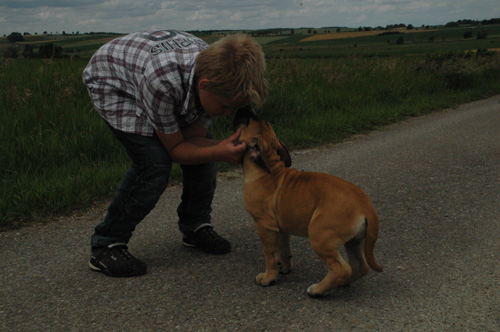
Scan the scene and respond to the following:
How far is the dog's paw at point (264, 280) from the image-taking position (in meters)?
3.03

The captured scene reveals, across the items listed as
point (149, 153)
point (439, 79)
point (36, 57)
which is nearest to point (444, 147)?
point (149, 153)

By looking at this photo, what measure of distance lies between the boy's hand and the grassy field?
2283 millimetres

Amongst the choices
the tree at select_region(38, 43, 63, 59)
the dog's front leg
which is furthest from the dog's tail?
the tree at select_region(38, 43, 63, 59)

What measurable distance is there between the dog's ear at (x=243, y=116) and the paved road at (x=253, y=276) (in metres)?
1.07

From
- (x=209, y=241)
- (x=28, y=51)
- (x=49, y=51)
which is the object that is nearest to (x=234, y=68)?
(x=209, y=241)

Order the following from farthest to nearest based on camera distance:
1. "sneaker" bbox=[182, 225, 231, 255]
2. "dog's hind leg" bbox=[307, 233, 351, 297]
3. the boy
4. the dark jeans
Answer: "sneaker" bbox=[182, 225, 231, 255]
the dark jeans
the boy
"dog's hind leg" bbox=[307, 233, 351, 297]

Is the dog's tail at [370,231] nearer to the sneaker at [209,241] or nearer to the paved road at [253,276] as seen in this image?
the paved road at [253,276]

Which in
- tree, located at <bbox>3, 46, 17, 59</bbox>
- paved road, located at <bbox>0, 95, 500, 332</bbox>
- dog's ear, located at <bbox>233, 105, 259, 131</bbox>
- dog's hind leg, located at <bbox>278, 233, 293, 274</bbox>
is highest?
tree, located at <bbox>3, 46, 17, 59</bbox>

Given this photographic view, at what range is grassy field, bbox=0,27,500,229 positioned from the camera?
4.76 metres

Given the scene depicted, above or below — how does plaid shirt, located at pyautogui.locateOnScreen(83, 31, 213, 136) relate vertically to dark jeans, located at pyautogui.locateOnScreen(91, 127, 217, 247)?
above

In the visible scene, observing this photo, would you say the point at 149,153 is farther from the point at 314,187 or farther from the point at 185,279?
the point at 314,187

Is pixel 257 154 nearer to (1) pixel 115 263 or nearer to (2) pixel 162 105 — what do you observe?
(2) pixel 162 105

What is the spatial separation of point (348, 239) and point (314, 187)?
1.24 ft

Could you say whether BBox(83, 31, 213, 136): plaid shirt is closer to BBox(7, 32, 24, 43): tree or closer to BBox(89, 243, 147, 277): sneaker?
BBox(89, 243, 147, 277): sneaker
